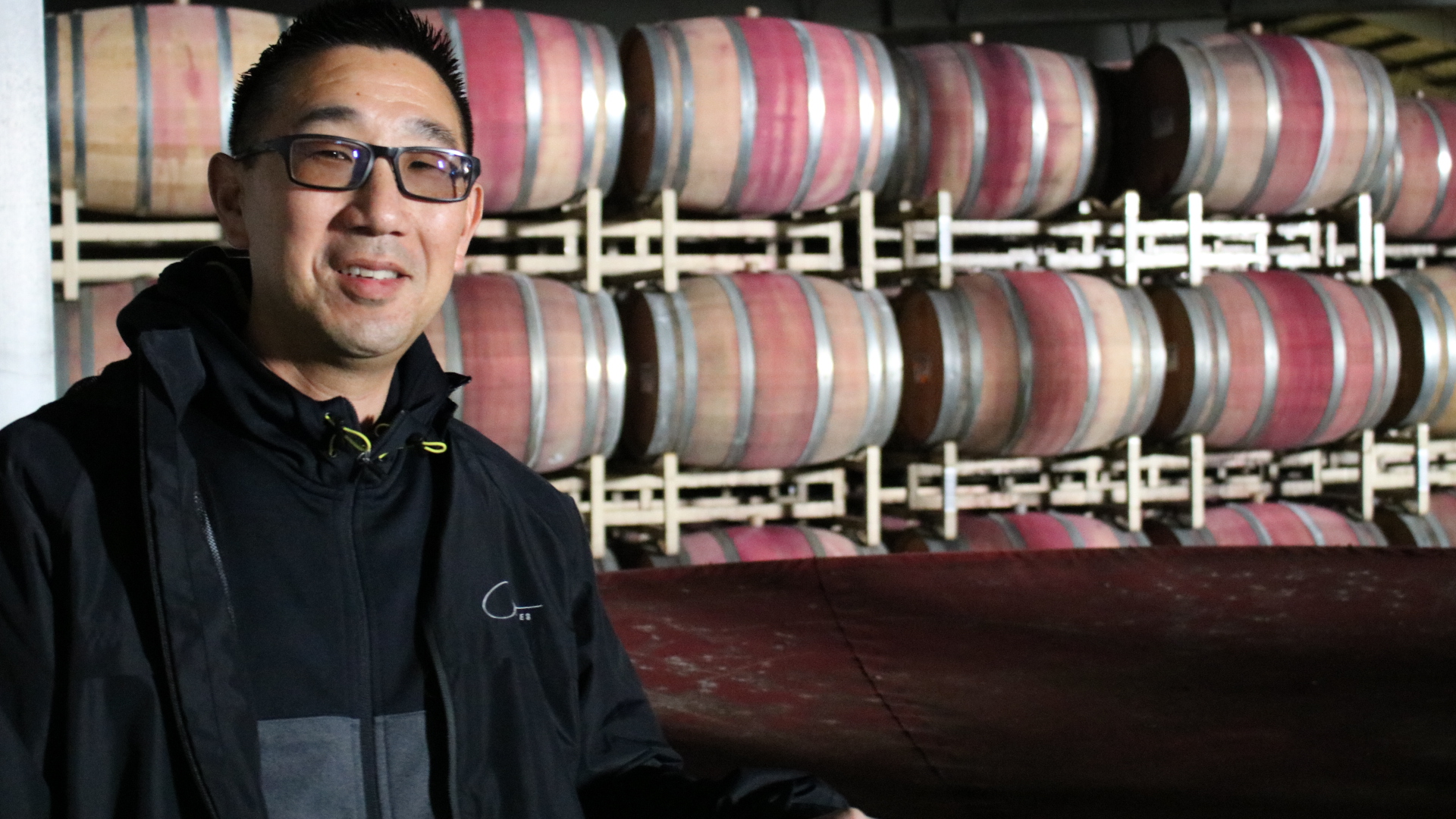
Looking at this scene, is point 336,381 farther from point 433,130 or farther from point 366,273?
point 433,130

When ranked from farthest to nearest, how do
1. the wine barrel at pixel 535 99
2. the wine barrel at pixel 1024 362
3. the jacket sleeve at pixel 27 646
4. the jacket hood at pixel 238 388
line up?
1. the wine barrel at pixel 1024 362
2. the wine barrel at pixel 535 99
3. the jacket hood at pixel 238 388
4. the jacket sleeve at pixel 27 646

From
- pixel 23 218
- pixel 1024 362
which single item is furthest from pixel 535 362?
pixel 23 218

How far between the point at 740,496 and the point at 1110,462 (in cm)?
182

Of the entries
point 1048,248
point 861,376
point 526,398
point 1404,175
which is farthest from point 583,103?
point 1404,175

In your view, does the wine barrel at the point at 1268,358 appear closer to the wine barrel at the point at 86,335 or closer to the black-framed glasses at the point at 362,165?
the wine barrel at the point at 86,335

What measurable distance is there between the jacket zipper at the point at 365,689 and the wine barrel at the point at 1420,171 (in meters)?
6.62

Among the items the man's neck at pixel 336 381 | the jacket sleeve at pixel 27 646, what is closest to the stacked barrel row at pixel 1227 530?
the man's neck at pixel 336 381

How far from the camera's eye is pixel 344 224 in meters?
1.09

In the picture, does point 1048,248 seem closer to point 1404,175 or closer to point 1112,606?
point 1404,175

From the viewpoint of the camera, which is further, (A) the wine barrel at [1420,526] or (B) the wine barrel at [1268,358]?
(A) the wine barrel at [1420,526]

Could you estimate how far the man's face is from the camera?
1091 mm

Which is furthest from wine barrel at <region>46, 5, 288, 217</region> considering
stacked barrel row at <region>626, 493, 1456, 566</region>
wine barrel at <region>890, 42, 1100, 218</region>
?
wine barrel at <region>890, 42, 1100, 218</region>

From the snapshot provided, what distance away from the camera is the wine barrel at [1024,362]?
5.10 meters

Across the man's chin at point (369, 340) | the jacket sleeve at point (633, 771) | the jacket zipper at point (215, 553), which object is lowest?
the jacket sleeve at point (633, 771)
